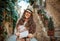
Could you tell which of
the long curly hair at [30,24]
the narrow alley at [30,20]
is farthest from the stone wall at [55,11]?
the long curly hair at [30,24]

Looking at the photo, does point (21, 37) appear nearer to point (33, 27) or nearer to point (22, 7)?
point (33, 27)

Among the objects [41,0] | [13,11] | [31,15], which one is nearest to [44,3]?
[41,0]

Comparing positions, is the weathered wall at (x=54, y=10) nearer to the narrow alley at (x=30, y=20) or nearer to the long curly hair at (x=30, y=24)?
the narrow alley at (x=30, y=20)

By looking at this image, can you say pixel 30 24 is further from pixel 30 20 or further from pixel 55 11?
pixel 55 11

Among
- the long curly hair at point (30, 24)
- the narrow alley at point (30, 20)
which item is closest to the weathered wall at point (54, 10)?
the narrow alley at point (30, 20)

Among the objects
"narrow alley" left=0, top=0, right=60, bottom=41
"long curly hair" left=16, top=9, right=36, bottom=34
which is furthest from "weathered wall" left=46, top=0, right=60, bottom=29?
"long curly hair" left=16, top=9, right=36, bottom=34

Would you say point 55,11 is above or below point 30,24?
above

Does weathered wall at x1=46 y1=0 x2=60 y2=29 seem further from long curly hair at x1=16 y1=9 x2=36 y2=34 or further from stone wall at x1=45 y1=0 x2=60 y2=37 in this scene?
long curly hair at x1=16 y1=9 x2=36 y2=34

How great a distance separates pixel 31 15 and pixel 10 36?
1.84 feet

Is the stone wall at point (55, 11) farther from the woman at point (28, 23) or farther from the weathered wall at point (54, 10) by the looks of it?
the woman at point (28, 23)

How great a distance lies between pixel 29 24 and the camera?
3.46 m

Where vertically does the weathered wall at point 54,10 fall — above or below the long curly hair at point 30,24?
above

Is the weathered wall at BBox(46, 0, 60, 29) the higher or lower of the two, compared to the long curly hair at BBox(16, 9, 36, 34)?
higher

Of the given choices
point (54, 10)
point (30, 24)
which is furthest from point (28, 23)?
point (54, 10)
